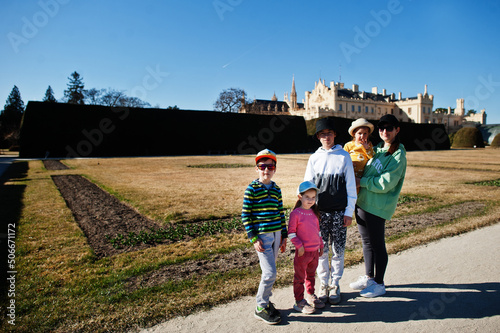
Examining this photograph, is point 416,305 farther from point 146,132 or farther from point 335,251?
point 146,132

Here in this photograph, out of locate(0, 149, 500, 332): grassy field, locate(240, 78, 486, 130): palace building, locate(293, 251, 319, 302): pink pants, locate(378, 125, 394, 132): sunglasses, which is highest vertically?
locate(240, 78, 486, 130): palace building

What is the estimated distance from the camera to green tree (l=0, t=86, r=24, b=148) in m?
35.0

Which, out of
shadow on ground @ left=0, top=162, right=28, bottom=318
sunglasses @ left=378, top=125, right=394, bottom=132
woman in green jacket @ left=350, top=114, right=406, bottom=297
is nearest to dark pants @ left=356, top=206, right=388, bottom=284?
woman in green jacket @ left=350, top=114, right=406, bottom=297

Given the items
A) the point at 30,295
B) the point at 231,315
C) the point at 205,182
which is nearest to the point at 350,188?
the point at 231,315

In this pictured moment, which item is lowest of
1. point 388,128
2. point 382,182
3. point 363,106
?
point 382,182

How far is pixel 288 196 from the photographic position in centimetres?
819

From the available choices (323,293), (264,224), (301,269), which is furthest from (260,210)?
(323,293)

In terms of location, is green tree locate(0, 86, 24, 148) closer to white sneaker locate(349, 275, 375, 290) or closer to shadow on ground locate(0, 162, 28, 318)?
shadow on ground locate(0, 162, 28, 318)

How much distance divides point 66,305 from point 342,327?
2.48 m

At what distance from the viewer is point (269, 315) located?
254 centimetres

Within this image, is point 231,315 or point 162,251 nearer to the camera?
point 231,315

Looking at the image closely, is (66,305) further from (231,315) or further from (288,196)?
(288,196)

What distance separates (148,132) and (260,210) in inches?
1047

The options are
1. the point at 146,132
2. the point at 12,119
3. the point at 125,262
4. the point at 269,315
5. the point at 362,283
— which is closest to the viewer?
the point at 269,315
